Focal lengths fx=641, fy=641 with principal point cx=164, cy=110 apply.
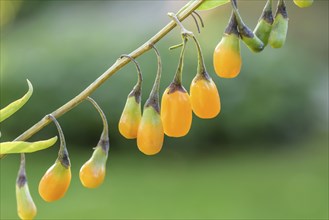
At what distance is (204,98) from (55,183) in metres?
0.21

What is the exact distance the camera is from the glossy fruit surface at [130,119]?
779mm

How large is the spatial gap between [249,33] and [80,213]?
3046mm

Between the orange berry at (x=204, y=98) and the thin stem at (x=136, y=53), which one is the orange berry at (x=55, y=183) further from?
the orange berry at (x=204, y=98)

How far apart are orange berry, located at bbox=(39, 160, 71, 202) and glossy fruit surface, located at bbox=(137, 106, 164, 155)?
11 centimetres

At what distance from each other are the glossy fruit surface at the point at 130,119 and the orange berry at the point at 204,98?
0.08 meters

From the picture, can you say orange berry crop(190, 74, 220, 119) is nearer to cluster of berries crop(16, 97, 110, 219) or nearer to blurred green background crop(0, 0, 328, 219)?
cluster of berries crop(16, 97, 110, 219)

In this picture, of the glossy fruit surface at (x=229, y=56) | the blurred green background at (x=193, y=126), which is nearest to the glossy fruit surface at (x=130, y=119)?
the glossy fruit surface at (x=229, y=56)

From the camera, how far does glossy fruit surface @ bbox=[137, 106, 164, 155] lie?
0.73 meters

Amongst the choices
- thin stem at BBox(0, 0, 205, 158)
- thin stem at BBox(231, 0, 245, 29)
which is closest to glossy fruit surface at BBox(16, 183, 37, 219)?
thin stem at BBox(0, 0, 205, 158)

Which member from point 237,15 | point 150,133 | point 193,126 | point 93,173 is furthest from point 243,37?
point 193,126

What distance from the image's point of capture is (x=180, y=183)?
13.7ft

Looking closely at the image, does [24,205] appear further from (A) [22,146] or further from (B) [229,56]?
(B) [229,56]

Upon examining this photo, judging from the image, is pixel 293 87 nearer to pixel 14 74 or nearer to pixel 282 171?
pixel 282 171

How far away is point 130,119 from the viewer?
2.56 ft
